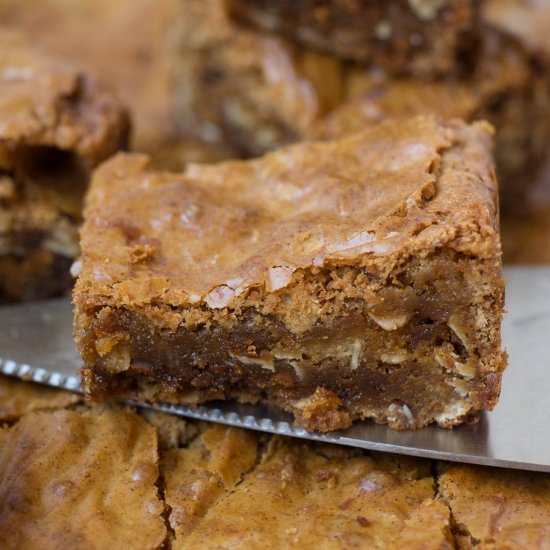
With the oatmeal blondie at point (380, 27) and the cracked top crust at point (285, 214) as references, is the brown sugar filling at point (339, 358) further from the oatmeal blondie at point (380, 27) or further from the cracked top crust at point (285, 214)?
the oatmeal blondie at point (380, 27)

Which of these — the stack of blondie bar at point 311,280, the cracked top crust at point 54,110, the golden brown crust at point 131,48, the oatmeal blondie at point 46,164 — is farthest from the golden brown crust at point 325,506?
the golden brown crust at point 131,48

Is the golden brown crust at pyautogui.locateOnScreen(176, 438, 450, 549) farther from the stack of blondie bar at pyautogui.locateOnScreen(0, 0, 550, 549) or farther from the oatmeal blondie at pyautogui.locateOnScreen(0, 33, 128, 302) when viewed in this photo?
the oatmeal blondie at pyautogui.locateOnScreen(0, 33, 128, 302)

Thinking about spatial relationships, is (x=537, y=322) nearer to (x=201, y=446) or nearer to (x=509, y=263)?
(x=509, y=263)

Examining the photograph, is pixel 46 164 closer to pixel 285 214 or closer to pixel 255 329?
pixel 285 214

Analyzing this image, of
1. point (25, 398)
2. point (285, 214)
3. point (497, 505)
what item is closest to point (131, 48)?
point (285, 214)

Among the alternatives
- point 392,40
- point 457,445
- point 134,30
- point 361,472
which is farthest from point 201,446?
point 134,30

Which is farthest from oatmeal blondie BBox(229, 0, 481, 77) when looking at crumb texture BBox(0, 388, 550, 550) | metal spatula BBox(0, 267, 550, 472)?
crumb texture BBox(0, 388, 550, 550)

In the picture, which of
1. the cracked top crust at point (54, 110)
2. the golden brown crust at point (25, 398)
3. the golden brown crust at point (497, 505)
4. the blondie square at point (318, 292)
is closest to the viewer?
the golden brown crust at point (497, 505)
